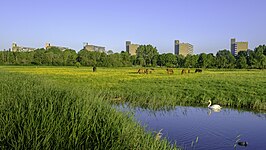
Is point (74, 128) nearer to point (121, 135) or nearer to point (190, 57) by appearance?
point (121, 135)

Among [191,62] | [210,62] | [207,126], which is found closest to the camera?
[207,126]

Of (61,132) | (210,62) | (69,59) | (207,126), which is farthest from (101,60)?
(61,132)

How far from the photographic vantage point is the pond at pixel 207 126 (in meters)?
10.9

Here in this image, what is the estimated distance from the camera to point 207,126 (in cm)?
1410

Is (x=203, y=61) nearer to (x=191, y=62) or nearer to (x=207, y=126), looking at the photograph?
(x=191, y=62)

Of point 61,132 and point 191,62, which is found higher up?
point 191,62

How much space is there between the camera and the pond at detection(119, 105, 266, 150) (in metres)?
10.9

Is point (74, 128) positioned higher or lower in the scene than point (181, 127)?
higher

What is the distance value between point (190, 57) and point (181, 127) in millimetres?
115416

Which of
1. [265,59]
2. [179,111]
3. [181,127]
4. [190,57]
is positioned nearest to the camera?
[181,127]

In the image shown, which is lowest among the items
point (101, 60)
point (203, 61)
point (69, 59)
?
point (203, 61)

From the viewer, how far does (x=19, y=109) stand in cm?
639

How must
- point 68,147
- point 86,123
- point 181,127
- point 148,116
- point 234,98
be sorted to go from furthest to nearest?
1. point 234,98
2. point 148,116
3. point 181,127
4. point 86,123
5. point 68,147

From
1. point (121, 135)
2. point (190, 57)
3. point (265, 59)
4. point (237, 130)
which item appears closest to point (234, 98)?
point (237, 130)
